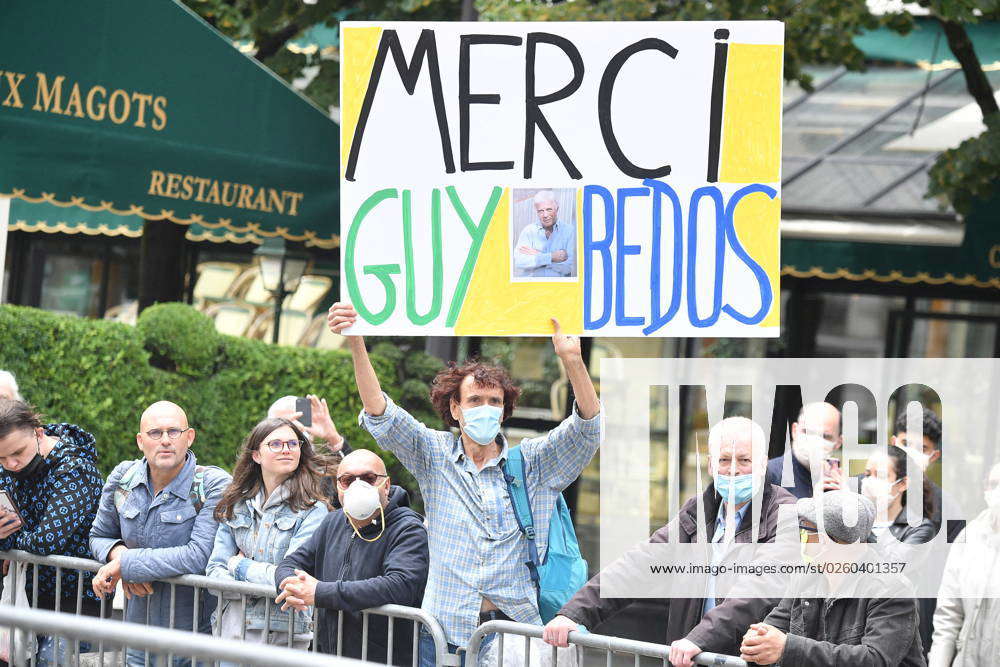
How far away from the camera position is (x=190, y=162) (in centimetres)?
802

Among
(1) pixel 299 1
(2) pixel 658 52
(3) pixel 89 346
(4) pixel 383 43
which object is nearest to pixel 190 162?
(3) pixel 89 346

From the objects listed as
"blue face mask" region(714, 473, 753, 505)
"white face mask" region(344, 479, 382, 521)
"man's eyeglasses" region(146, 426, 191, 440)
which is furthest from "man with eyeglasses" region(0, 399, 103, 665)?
"blue face mask" region(714, 473, 753, 505)

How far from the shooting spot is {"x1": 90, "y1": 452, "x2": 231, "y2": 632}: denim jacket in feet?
17.7

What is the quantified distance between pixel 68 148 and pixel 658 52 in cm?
395

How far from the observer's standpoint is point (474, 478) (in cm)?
490

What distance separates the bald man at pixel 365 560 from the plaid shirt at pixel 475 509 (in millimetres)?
98

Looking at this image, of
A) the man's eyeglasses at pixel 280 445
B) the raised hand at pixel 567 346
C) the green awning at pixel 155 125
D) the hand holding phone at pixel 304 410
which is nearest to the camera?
the raised hand at pixel 567 346

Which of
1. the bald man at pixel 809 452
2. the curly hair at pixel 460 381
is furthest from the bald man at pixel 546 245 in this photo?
the bald man at pixel 809 452

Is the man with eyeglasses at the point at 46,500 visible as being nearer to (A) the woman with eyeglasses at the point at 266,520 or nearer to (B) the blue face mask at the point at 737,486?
(A) the woman with eyeglasses at the point at 266,520

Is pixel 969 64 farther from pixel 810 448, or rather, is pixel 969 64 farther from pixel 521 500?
pixel 521 500

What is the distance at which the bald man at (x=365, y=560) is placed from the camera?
15.8 ft

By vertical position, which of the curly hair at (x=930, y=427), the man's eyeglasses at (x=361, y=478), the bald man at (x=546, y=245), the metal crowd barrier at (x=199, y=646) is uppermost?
the bald man at (x=546, y=245)

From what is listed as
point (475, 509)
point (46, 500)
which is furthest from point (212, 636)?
point (46, 500)

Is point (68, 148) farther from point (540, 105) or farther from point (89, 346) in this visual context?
point (540, 105)
